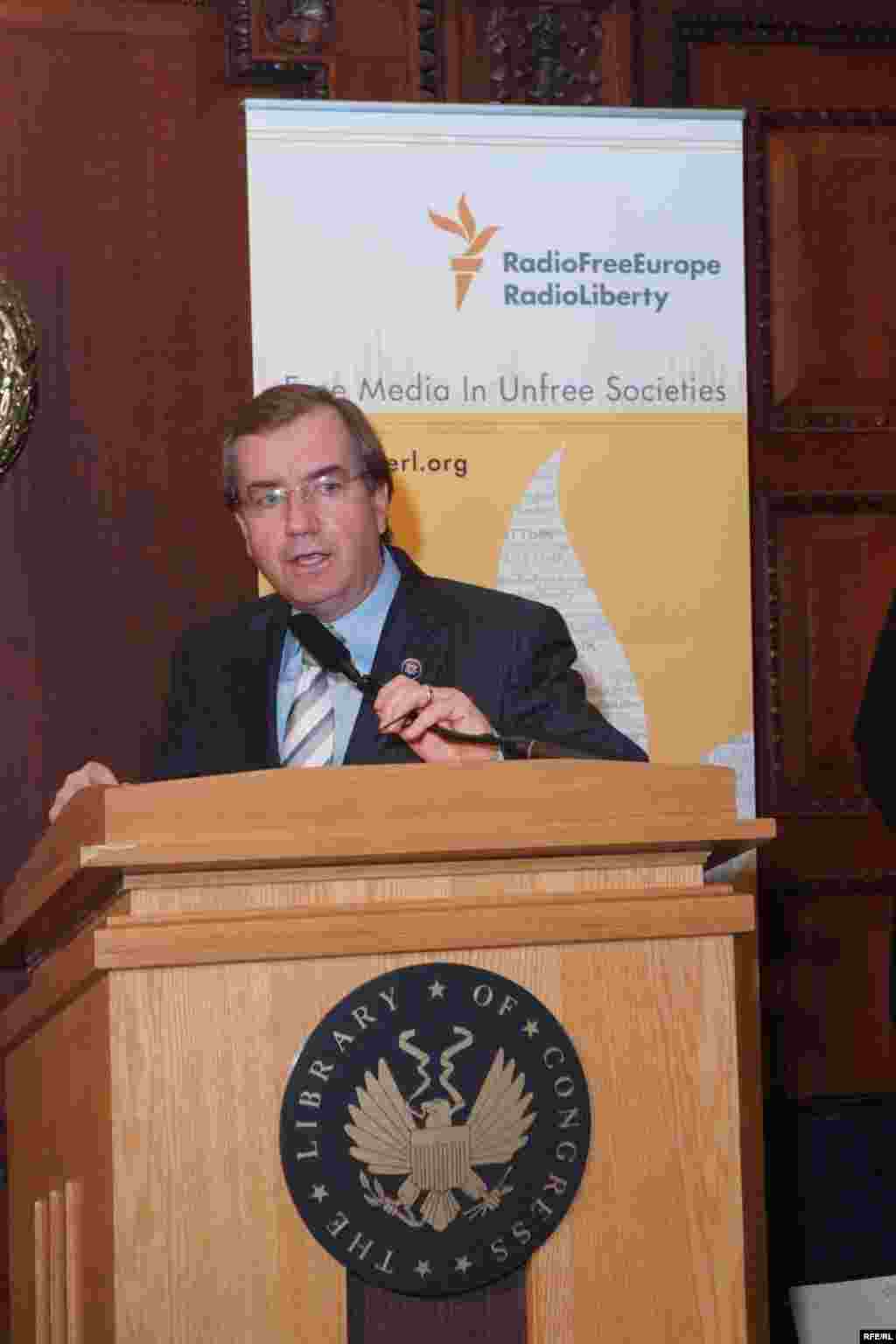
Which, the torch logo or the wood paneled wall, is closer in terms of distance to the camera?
the torch logo

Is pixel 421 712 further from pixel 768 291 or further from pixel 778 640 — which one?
pixel 768 291

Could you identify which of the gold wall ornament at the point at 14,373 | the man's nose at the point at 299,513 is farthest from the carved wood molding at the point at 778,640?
the man's nose at the point at 299,513

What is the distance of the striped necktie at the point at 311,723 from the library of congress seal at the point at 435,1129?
133 centimetres

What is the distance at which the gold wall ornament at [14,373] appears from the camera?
14.8 feet

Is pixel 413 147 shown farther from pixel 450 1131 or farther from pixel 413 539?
pixel 450 1131

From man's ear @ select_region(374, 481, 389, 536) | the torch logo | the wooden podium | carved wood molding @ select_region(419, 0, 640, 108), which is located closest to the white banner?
the torch logo

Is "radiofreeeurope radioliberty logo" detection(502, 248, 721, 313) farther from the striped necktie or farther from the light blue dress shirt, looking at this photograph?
the striped necktie

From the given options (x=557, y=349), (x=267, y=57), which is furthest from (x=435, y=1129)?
(x=267, y=57)

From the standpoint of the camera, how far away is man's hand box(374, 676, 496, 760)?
7.70 ft

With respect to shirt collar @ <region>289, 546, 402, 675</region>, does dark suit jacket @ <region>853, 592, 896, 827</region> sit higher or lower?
lower

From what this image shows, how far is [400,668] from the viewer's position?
129 inches

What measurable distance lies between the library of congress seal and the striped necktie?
133cm

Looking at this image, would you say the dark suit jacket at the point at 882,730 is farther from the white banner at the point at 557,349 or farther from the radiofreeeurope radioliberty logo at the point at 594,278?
the radiofreeeurope radioliberty logo at the point at 594,278

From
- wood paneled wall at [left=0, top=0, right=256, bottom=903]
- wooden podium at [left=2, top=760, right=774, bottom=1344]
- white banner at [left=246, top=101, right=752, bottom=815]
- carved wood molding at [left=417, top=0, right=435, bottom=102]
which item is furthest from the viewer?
carved wood molding at [left=417, top=0, right=435, bottom=102]
